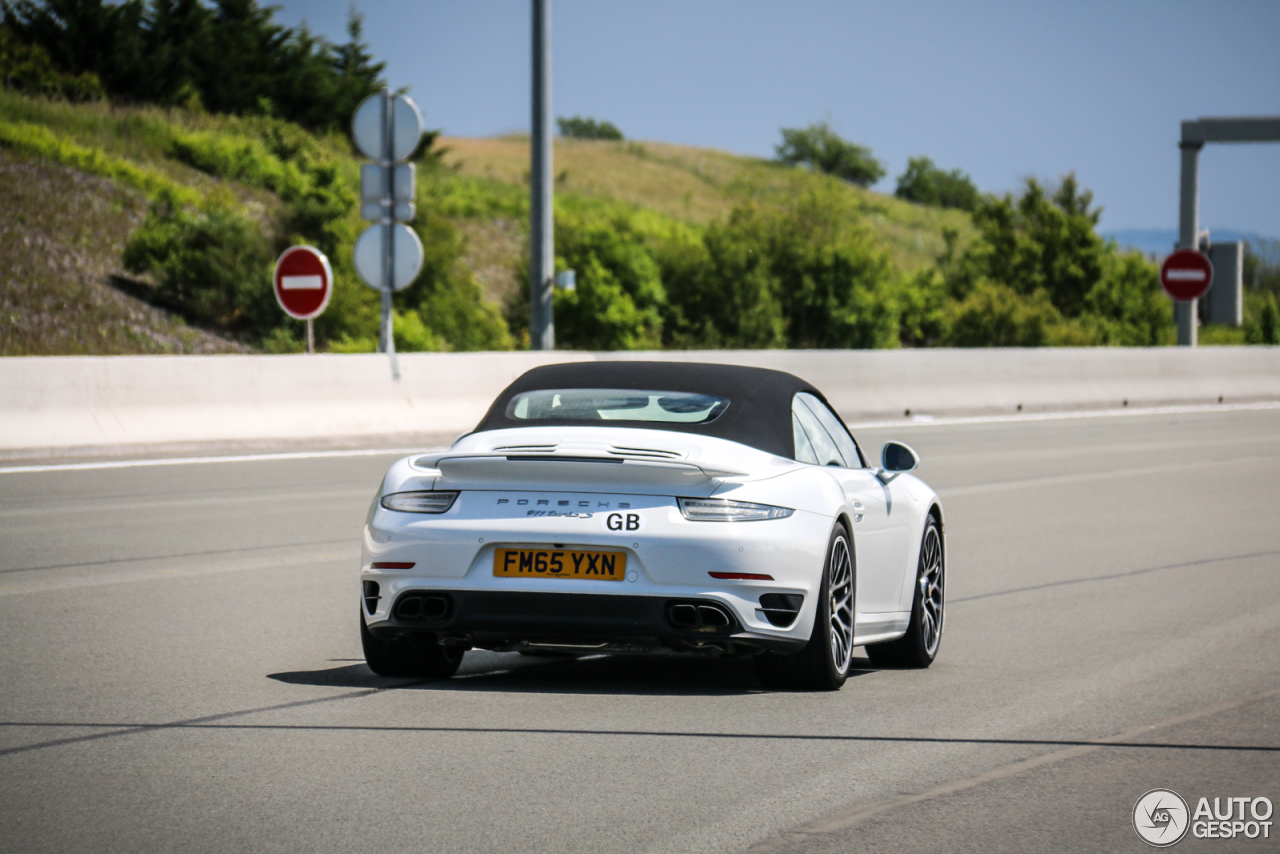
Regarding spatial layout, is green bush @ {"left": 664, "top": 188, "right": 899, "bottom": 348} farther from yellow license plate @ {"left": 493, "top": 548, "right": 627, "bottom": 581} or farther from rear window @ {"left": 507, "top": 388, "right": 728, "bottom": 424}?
yellow license plate @ {"left": 493, "top": 548, "right": 627, "bottom": 581}

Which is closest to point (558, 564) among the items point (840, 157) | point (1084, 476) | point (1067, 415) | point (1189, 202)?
point (1084, 476)

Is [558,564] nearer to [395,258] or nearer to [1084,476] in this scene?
[1084,476]

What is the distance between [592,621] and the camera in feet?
21.7

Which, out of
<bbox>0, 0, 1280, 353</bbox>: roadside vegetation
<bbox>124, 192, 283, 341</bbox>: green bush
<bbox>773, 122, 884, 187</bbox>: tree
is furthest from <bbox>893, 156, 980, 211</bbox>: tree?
<bbox>124, 192, 283, 341</bbox>: green bush

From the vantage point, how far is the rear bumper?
6605 millimetres

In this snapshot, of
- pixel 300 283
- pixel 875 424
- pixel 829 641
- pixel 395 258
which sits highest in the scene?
pixel 395 258

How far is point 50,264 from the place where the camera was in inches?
1480

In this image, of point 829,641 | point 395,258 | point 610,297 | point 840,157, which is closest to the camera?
point 829,641

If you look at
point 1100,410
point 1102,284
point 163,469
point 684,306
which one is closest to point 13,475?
point 163,469

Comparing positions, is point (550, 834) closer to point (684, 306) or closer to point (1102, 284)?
point (684, 306)

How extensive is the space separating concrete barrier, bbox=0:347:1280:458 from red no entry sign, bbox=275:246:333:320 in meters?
1.26

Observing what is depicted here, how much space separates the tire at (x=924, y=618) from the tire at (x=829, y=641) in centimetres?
67

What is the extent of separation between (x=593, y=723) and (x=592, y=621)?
37 centimetres

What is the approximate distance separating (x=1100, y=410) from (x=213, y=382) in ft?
56.1
